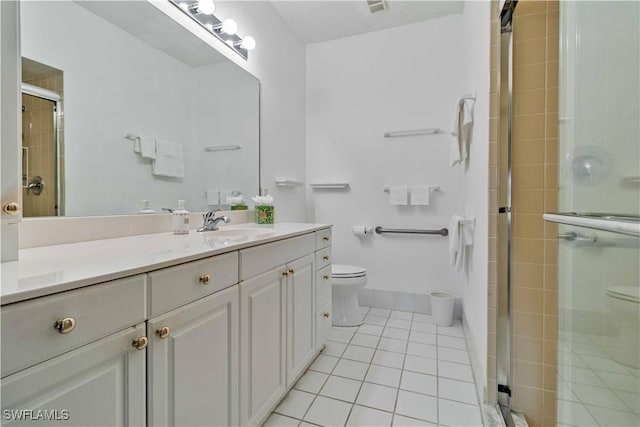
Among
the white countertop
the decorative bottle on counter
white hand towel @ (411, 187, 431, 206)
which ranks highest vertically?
white hand towel @ (411, 187, 431, 206)

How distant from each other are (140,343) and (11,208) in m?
0.50

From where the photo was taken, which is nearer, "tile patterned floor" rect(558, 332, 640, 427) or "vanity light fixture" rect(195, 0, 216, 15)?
"tile patterned floor" rect(558, 332, 640, 427)

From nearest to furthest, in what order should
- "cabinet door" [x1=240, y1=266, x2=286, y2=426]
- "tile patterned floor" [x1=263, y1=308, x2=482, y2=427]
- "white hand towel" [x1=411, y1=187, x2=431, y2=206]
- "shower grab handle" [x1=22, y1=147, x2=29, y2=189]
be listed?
"shower grab handle" [x1=22, y1=147, x2=29, y2=189]
"cabinet door" [x1=240, y1=266, x2=286, y2=426]
"tile patterned floor" [x1=263, y1=308, x2=482, y2=427]
"white hand towel" [x1=411, y1=187, x2=431, y2=206]

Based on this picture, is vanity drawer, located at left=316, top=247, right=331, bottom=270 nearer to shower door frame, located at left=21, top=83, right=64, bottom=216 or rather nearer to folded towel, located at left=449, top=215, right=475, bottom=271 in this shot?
folded towel, located at left=449, top=215, right=475, bottom=271

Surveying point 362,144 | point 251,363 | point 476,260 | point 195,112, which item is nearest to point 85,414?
point 251,363

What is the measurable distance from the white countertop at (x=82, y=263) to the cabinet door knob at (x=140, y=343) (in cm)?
15

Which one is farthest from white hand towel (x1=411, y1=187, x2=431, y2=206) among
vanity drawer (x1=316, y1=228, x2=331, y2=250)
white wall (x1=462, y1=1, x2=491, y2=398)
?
vanity drawer (x1=316, y1=228, x2=331, y2=250)

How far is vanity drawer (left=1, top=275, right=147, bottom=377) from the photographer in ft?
1.54

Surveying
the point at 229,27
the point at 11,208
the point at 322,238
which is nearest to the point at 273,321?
the point at 322,238

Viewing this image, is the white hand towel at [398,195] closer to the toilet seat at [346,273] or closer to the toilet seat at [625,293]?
the toilet seat at [346,273]

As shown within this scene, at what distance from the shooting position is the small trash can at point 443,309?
2.32m

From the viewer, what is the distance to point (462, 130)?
6.39 ft

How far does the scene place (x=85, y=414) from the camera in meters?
0.58

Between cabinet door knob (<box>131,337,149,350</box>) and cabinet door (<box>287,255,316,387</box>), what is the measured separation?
74 centimetres
